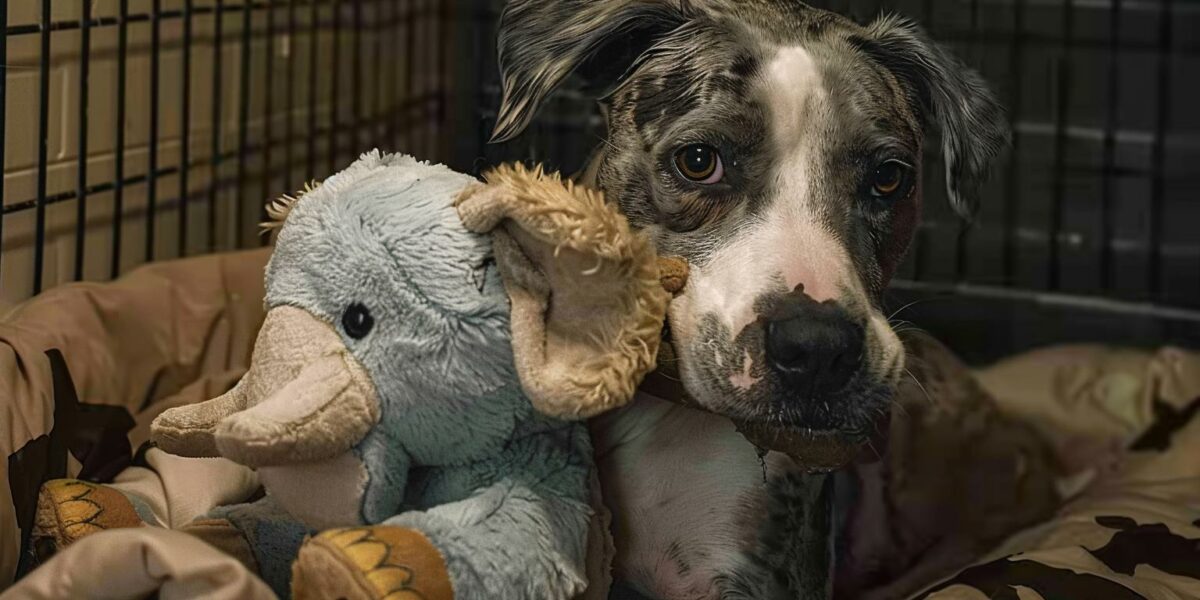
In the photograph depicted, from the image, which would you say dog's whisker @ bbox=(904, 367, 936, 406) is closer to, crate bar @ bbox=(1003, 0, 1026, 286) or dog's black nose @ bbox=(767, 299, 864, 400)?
dog's black nose @ bbox=(767, 299, 864, 400)

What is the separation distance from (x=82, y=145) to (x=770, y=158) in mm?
815

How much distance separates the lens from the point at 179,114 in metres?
1.70

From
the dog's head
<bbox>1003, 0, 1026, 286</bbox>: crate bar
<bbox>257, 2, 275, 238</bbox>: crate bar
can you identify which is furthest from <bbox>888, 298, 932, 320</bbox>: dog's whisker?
<bbox>1003, 0, 1026, 286</bbox>: crate bar

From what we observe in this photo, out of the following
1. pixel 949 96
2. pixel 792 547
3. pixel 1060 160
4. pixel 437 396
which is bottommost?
pixel 792 547

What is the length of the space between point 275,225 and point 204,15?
0.78 meters

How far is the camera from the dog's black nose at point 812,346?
3.23 ft

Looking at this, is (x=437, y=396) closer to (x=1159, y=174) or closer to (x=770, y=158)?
(x=770, y=158)

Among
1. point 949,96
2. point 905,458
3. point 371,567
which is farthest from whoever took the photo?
point 905,458

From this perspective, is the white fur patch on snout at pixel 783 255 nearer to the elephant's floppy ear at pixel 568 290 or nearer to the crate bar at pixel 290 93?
the elephant's floppy ear at pixel 568 290

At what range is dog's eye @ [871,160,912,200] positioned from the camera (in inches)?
44.9

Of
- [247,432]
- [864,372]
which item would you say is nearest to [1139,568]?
[864,372]

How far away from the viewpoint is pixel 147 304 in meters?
1.52

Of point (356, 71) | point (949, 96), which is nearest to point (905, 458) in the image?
point (949, 96)

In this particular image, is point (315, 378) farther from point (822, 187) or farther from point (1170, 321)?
point (1170, 321)
